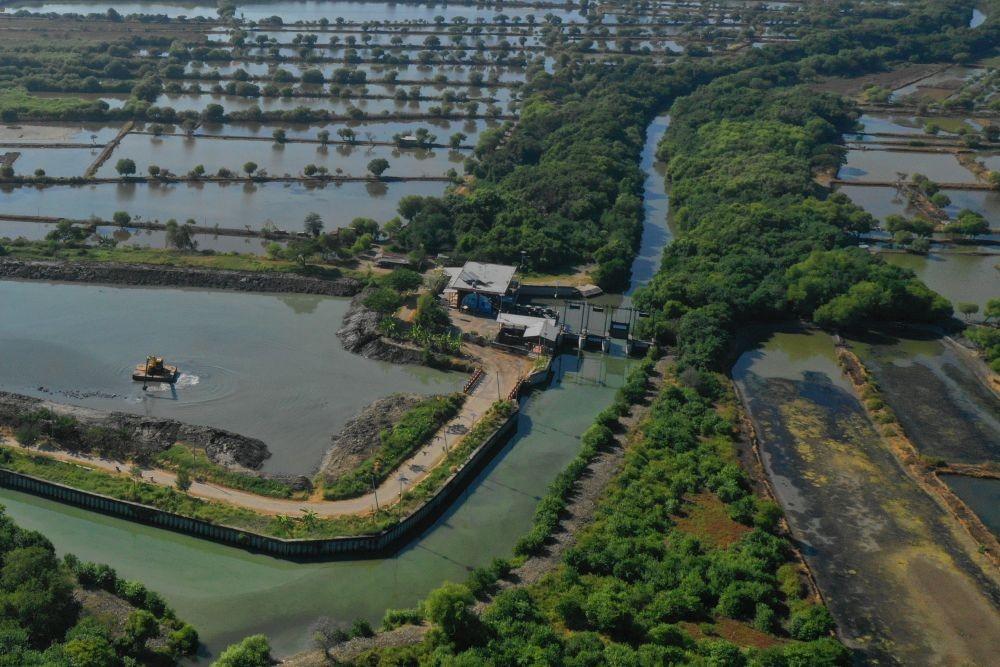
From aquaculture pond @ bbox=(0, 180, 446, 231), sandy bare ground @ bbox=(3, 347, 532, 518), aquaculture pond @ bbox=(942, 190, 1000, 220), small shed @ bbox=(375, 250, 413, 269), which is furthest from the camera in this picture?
aquaculture pond @ bbox=(942, 190, 1000, 220)

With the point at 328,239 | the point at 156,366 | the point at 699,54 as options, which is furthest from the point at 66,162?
the point at 699,54

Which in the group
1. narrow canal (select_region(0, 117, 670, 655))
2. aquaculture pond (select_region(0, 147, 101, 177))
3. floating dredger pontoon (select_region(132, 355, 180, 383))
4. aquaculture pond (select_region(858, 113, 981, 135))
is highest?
aquaculture pond (select_region(858, 113, 981, 135))

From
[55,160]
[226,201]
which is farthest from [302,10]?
[226,201]

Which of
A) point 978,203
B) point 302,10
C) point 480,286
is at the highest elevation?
point 302,10

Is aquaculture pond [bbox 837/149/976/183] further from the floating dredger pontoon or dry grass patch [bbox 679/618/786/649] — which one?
the floating dredger pontoon

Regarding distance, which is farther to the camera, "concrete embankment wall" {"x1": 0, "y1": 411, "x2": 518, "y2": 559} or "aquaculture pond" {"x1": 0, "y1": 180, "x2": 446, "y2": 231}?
"aquaculture pond" {"x1": 0, "y1": 180, "x2": 446, "y2": 231}

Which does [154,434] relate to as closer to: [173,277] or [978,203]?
[173,277]

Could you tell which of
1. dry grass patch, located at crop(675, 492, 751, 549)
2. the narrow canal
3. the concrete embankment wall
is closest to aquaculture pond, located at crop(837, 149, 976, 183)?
dry grass patch, located at crop(675, 492, 751, 549)

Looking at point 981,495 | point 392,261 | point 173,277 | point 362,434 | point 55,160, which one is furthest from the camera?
point 55,160
